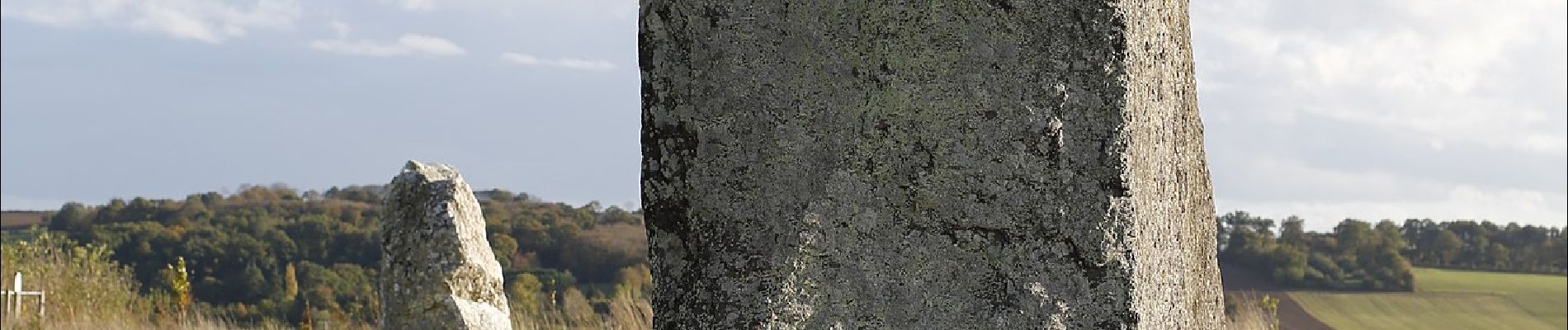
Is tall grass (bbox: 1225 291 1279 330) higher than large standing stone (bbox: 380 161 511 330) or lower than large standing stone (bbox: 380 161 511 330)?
lower

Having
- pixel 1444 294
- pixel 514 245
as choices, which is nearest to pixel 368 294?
pixel 514 245

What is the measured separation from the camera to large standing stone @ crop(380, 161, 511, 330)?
5.43m

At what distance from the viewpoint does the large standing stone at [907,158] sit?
8.00ft

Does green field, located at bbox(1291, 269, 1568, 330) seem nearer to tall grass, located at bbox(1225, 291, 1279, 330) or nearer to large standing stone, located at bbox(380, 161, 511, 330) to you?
tall grass, located at bbox(1225, 291, 1279, 330)

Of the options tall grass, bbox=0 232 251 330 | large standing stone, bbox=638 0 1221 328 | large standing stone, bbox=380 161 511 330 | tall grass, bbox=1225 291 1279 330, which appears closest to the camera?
large standing stone, bbox=638 0 1221 328

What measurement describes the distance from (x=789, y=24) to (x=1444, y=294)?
1723cm

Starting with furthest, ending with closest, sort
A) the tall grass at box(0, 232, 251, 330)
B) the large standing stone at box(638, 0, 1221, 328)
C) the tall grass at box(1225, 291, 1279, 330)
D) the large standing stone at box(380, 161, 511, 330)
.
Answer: the tall grass at box(0, 232, 251, 330) → the tall grass at box(1225, 291, 1279, 330) → the large standing stone at box(380, 161, 511, 330) → the large standing stone at box(638, 0, 1221, 328)

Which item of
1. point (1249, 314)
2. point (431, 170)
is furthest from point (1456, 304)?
point (431, 170)

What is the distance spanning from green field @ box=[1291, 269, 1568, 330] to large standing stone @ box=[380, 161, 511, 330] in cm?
991

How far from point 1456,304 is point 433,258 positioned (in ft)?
49.5

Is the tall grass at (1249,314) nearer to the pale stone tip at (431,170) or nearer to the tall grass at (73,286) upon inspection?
the pale stone tip at (431,170)

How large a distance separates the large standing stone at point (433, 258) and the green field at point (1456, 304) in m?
9.91

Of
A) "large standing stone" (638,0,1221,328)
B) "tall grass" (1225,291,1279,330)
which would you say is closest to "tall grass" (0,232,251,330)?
"tall grass" (1225,291,1279,330)

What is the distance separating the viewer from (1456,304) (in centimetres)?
1734
